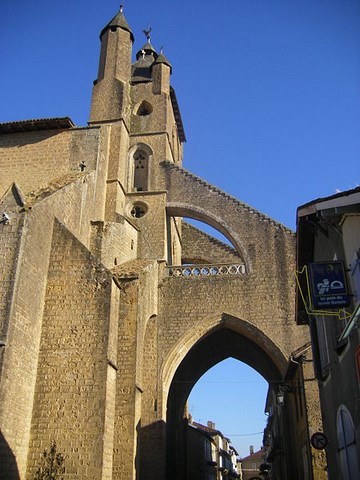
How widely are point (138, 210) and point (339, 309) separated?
12912 mm

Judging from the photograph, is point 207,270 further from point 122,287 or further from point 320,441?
point 320,441

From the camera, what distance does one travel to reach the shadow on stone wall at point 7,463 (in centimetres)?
941

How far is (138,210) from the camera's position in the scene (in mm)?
19406

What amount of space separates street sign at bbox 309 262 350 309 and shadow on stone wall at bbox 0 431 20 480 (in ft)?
21.8

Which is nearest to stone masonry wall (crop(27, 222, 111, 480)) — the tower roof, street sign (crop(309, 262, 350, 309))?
street sign (crop(309, 262, 350, 309))

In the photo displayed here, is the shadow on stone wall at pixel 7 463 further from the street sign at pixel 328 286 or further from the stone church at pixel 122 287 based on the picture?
the street sign at pixel 328 286

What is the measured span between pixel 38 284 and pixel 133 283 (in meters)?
2.92

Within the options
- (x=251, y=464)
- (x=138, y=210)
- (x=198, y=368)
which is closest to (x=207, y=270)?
(x=138, y=210)

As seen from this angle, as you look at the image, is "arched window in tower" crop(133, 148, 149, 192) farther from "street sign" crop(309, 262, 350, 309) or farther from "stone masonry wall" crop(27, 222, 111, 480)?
"street sign" crop(309, 262, 350, 309)

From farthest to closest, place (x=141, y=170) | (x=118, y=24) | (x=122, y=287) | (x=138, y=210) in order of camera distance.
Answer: (x=118, y=24) < (x=141, y=170) < (x=138, y=210) < (x=122, y=287)

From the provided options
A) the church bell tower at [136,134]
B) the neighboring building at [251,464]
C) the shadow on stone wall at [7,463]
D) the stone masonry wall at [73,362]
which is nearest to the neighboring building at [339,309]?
the stone masonry wall at [73,362]

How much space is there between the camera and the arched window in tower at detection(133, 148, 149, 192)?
795 inches

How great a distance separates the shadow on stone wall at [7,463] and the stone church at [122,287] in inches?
1.3

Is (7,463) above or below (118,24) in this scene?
below
